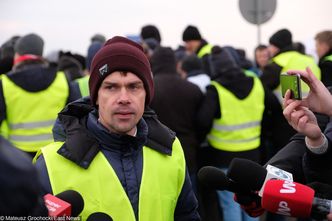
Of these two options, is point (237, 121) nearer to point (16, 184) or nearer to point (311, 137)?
point (311, 137)

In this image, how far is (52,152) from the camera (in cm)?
232

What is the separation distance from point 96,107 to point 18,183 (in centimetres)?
131

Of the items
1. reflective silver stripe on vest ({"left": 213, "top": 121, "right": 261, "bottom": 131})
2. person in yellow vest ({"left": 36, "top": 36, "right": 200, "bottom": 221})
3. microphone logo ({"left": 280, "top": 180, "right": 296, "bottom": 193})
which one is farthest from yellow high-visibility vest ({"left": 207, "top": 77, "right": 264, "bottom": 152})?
microphone logo ({"left": 280, "top": 180, "right": 296, "bottom": 193})

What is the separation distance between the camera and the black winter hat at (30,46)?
4.86 m

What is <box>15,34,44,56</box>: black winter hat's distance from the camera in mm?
4859

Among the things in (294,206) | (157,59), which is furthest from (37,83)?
(294,206)

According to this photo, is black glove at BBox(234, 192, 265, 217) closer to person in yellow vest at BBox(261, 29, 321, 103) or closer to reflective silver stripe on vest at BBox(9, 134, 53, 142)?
reflective silver stripe on vest at BBox(9, 134, 53, 142)

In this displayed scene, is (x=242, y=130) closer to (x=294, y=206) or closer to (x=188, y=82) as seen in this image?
(x=188, y=82)

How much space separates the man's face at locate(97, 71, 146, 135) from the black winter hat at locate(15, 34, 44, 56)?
2.61 metres

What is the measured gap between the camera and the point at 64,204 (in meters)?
1.78

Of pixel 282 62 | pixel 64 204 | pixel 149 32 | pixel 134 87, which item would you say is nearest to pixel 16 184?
pixel 64 204

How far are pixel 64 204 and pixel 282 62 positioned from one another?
15.9 ft

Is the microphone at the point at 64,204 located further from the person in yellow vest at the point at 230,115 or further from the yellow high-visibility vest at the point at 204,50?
the yellow high-visibility vest at the point at 204,50

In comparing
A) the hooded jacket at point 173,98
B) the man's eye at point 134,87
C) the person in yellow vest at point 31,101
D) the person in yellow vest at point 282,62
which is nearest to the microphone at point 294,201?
the man's eye at point 134,87
